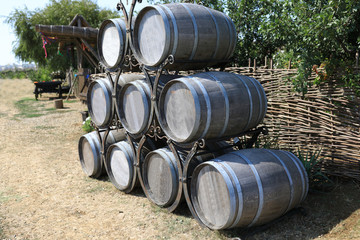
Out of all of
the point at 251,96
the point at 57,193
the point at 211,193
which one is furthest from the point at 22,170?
the point at 251,96

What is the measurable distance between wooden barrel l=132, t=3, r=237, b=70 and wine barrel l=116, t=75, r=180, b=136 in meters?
0.38

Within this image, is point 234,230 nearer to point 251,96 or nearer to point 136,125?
point 251,96

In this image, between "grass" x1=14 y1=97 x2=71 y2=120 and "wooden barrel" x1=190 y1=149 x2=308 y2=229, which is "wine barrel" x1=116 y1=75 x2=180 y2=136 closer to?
"wooden barrel" x1=190 y1=149 x2=308 y2=229

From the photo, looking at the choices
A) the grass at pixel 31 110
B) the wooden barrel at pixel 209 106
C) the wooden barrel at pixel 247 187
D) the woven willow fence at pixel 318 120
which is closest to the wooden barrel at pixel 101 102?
the wooden barrel at pixel 209 106

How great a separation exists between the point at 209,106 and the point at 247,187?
1.00 meters

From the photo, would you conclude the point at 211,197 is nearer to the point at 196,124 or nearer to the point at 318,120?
the point at 196,124

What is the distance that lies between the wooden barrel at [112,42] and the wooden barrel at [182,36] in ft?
1.70

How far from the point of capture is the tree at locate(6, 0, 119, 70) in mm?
23344

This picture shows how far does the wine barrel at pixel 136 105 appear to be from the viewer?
4.50 m

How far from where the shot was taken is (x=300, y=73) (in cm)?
497

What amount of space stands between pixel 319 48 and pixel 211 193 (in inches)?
129

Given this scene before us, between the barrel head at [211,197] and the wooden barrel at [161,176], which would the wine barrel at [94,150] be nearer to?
the wooden barrel at [161,176]

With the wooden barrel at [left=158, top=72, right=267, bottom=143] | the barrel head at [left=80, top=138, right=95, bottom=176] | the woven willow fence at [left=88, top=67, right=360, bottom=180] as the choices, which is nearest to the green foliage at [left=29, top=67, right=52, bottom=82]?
the barrel head at [left=80, top=138, right=95, bottom=176]

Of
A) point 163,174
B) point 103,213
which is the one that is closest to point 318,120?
point 163,174
